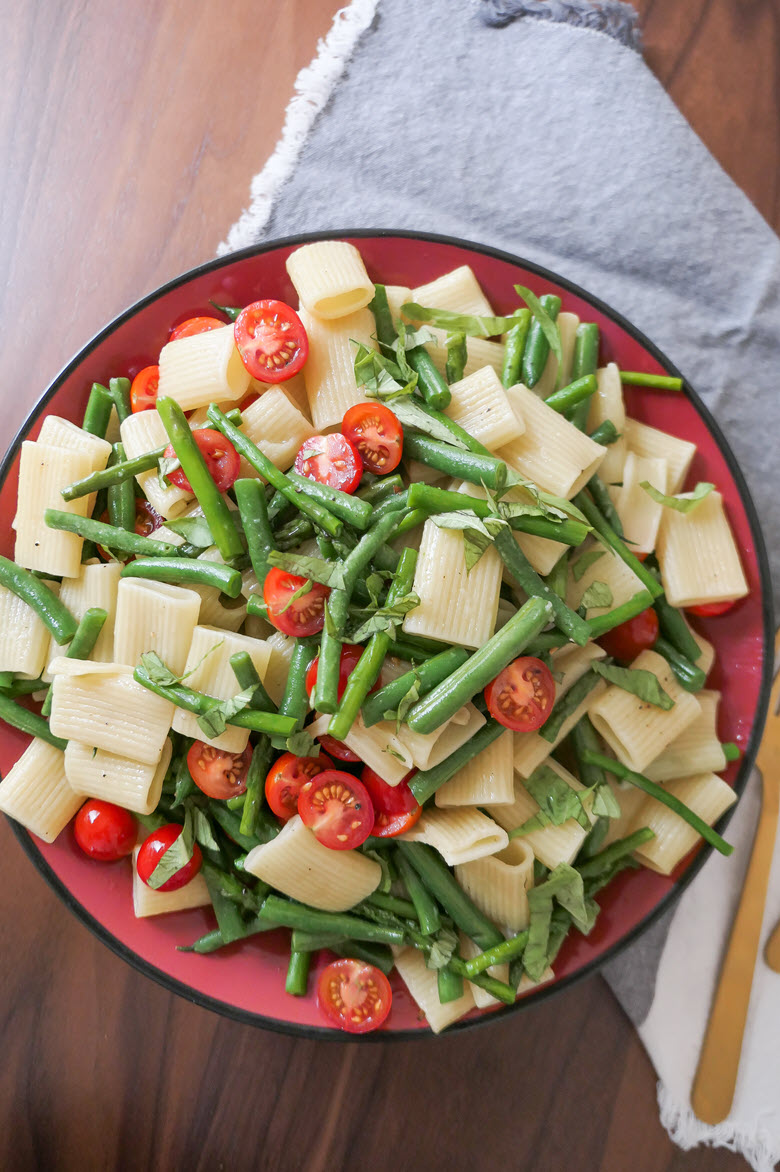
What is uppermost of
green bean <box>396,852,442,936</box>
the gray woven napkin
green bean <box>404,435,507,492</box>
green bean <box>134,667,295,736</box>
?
the gray woven napkin

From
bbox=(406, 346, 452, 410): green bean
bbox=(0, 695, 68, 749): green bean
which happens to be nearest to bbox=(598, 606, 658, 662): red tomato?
bbox=(406, 346, 452, 410): green bean

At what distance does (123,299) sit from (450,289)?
1029 mm

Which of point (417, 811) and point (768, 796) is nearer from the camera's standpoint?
point (417, 811)

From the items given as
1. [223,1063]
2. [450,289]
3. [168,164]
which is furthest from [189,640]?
[168,164]

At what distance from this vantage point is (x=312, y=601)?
73.3 inches

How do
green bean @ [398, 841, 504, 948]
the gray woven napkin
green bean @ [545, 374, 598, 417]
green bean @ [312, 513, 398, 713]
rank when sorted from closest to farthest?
green bean @ [312, 513, 398, 713] → green bean @ [398, 841, 504, 948] → green bean @ [545, 374, 598, 417] → the gray woven napkin

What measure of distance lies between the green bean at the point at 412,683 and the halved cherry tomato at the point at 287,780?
188 millimetres

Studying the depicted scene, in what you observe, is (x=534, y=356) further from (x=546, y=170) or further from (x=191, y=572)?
(x=191, y=572)

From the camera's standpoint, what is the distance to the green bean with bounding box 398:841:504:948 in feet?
6.55

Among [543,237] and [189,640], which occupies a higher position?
[543,237]

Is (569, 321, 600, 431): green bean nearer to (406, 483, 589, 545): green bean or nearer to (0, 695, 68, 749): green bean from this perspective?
(406, 483, 589, 545): green bean

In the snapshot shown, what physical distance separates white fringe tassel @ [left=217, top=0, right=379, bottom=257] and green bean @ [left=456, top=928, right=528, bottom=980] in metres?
2.08

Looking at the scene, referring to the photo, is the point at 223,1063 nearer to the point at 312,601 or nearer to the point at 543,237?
the point at 312,601

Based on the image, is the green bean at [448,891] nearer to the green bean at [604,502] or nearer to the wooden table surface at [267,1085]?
the wooden table surface at [267,1085]
